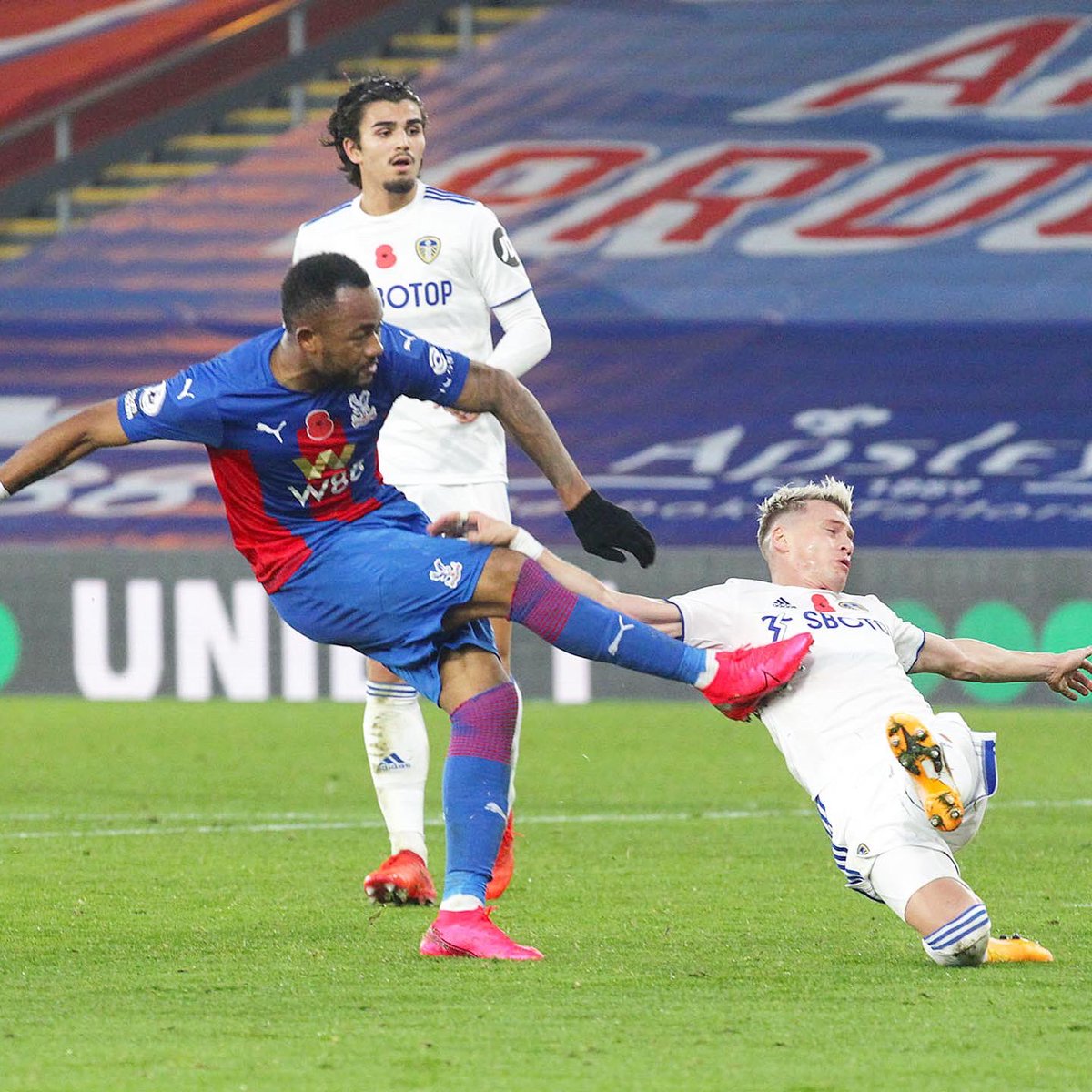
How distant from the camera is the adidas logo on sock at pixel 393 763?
5.89 m

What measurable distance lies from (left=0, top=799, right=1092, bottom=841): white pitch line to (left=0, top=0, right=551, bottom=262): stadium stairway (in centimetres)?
1022

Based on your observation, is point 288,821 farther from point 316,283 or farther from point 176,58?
point 176,58

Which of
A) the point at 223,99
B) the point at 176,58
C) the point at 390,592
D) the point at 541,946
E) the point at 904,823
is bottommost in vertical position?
the point at 223,99

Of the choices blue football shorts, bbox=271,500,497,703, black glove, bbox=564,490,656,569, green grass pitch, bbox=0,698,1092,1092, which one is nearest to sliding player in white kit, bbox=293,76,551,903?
green grass pitch, bbox=0,698,1092,1092

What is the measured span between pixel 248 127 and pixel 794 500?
13.2 meters

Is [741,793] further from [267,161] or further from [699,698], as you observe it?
[267,161]

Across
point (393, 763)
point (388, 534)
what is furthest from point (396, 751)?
point (388, 534)

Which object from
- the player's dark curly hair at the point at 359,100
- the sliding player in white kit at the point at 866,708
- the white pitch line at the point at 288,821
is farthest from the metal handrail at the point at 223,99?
the sliding player in white kit at the point at 866,708

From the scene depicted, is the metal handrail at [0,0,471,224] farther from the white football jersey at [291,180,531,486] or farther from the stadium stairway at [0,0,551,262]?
the white football jersey at [291,180,531,486]

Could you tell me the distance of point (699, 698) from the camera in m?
12.8

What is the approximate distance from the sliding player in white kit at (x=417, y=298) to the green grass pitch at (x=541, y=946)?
497 mm

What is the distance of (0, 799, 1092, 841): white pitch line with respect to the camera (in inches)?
283

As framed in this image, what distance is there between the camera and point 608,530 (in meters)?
4.54

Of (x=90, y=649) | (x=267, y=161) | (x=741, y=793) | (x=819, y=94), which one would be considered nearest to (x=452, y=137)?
(x=267, y=161)
